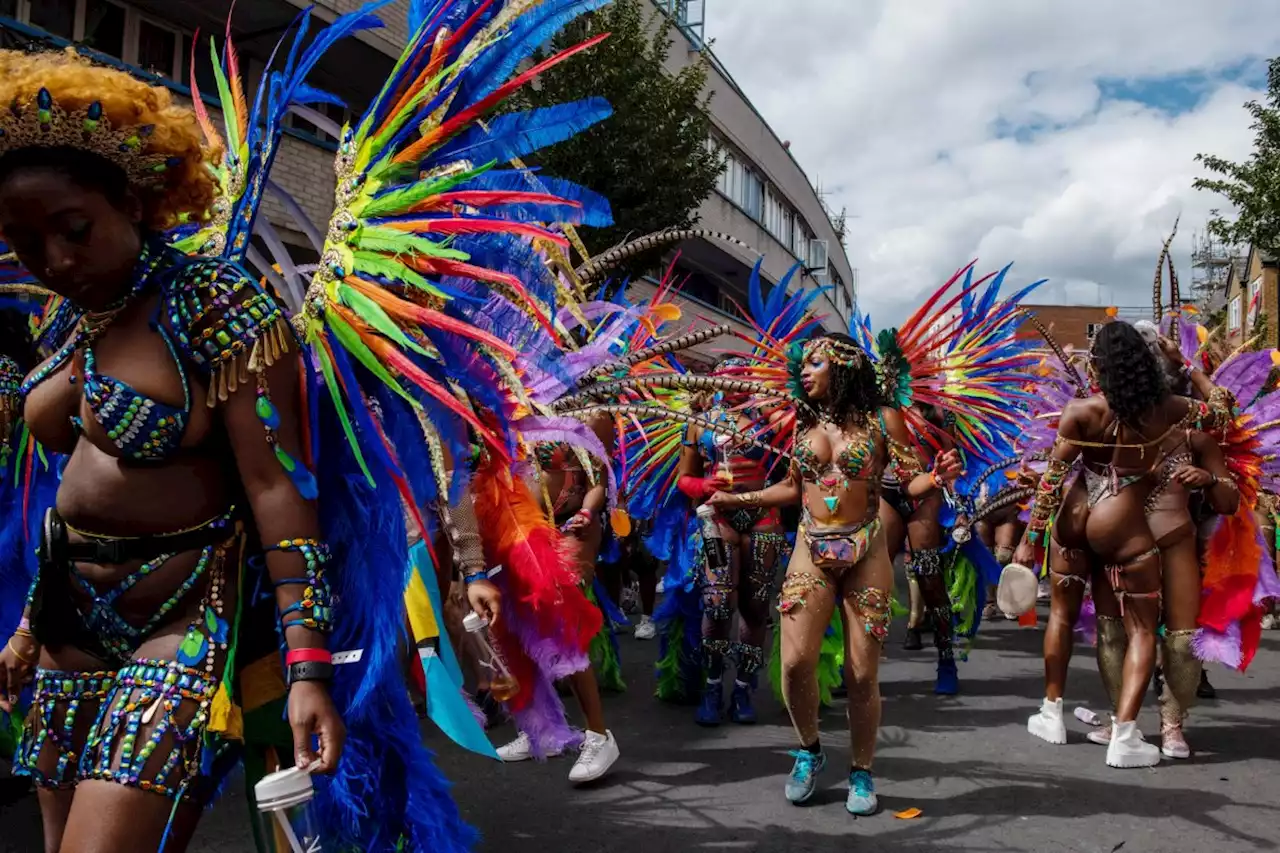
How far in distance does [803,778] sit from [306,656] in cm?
279

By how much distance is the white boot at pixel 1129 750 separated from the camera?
483cm

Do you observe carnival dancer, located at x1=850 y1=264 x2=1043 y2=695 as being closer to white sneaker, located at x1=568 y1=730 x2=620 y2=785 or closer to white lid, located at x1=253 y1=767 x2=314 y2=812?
white sneaker, located at x1=568 y1=730 x2=620 y2=785

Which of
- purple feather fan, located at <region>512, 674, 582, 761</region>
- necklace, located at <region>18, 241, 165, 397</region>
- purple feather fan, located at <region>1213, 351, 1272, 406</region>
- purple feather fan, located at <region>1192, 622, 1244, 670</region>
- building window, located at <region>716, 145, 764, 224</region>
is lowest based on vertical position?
purple feather fan, located at <region>512, 674, 582, 761</region>

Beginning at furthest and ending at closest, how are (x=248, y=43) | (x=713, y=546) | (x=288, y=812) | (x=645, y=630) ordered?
1. (x=248, y=43)
2. (x=645, y=630)
3. (x=713, y=546)
4. (x=288, y=812)

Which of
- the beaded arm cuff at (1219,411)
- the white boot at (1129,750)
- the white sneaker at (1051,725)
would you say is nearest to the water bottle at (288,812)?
the white boot at (1129,750)

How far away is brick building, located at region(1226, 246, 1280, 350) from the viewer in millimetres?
7165

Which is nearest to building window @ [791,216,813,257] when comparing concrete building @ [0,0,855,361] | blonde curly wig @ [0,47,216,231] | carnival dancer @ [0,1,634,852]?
concrete building @ [0,0,855,361]

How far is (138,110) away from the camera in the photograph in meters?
2.02

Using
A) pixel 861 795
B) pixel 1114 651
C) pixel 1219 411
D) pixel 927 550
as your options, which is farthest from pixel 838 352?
pixel 927 550

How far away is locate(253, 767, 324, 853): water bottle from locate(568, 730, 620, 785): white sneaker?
223 centimetres

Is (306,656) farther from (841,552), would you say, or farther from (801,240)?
(801,240)

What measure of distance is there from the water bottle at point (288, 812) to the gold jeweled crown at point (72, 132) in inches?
46.1

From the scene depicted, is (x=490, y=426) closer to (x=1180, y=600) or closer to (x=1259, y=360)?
(x=1180, y=600)

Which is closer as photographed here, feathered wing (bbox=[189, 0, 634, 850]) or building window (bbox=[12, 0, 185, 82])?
feathered wing (bbox=[189, 0, 634, 850])
